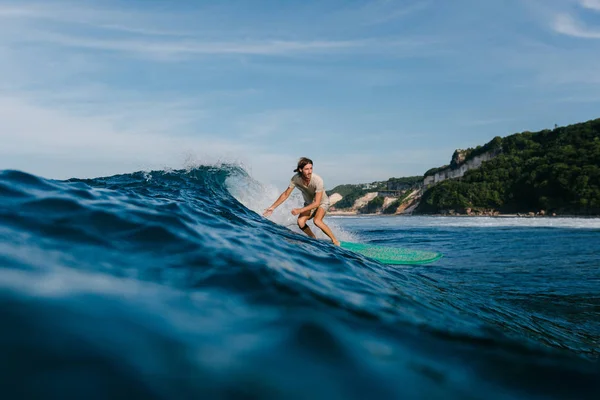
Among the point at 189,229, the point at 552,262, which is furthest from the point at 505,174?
the point at 189,229

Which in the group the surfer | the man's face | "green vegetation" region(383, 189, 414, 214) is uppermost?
the man's face

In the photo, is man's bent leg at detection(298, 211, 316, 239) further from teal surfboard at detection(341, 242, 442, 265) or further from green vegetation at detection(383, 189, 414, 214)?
green vegetation at detection(383, 189, 414, 214)

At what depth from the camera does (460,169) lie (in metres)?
154

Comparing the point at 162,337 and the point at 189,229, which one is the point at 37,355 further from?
the point at 189,229

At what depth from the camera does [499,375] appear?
7.81 feet

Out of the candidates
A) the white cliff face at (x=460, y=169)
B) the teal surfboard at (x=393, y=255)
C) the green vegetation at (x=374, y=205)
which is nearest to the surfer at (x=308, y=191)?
the teal surfboard at (x=393, y=255)

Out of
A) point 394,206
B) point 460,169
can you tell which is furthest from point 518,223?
point 394,206

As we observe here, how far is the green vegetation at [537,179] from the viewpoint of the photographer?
6850cm

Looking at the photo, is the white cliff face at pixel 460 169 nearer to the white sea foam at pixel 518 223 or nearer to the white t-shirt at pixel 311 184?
the white sea foam at pixel 518 223

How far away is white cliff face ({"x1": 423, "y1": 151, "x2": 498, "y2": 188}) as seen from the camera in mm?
133875

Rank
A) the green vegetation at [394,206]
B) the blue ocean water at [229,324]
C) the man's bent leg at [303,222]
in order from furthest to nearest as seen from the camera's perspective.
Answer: the green vegetation at [394,206]
the man's bent leg at [303,222]
the blue ocean water at [229,324]

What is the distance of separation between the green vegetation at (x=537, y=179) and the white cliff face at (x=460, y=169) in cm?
897

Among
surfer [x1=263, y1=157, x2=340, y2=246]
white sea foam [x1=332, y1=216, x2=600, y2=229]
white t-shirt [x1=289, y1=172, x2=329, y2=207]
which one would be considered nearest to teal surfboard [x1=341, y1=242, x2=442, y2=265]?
surfer [x1=263, y1=157, x2=340, y2=246]

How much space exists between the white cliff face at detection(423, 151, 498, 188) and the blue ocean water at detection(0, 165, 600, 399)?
135715 mm
